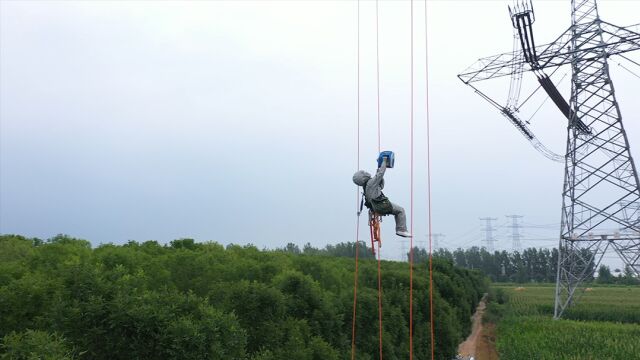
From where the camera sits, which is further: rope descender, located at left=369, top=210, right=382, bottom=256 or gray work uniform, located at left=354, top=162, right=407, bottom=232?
rope descender, located at left=369, top=210, right=382, bottom=256

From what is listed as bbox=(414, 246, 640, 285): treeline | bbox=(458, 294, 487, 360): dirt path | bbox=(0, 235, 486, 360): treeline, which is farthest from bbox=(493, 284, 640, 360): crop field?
bbox=(414, 246, 640, 285): treeline

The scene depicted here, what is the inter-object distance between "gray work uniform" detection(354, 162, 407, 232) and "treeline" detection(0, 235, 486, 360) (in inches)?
197

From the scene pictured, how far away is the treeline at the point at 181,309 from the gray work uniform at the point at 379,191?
501 cm

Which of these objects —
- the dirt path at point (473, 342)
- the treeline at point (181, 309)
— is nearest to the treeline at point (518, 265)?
the dirt path at point (473, 342)

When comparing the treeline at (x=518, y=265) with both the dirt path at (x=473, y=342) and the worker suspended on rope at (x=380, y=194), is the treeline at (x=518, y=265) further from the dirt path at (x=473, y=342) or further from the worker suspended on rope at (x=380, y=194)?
the worker suspended on rope at (x=380, y=194)

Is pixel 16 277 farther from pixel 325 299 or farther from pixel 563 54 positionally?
pixel 563 54

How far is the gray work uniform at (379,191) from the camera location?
15.7ft

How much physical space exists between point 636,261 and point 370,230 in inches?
951

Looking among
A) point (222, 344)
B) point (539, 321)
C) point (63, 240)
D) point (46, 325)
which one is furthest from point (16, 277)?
point (539, 321)

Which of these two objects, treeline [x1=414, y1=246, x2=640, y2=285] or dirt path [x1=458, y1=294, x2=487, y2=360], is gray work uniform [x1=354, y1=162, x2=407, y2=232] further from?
treeline [x1=414, y1=246, x2=640, y2=285]

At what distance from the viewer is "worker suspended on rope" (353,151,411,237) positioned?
15.7 ft

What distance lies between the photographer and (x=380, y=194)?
4.81 meters

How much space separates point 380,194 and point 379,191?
3cm

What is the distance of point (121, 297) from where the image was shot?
889cm
